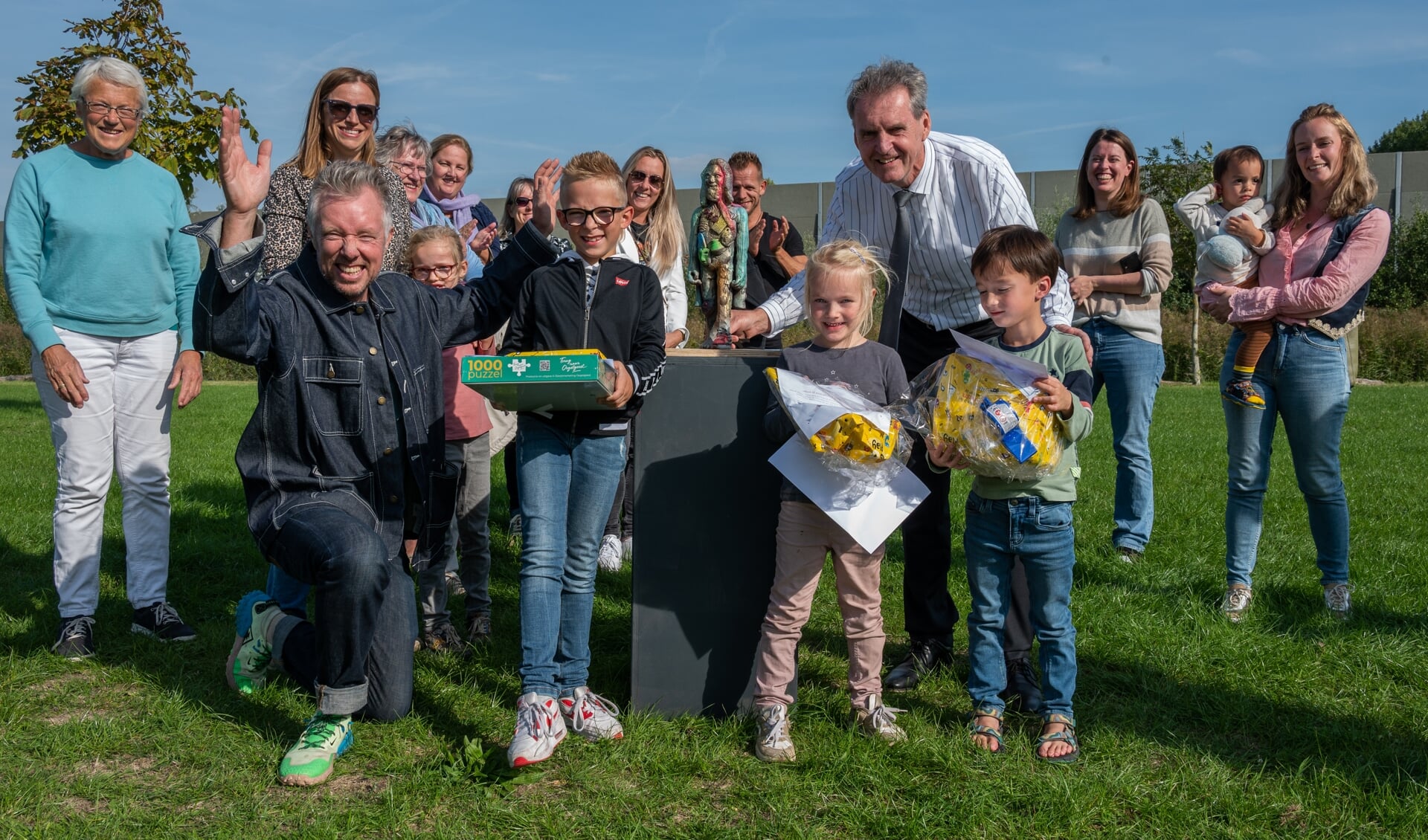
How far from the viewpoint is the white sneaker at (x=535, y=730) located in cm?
334

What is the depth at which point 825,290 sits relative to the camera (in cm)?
360

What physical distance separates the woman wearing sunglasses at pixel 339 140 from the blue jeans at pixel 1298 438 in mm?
3668

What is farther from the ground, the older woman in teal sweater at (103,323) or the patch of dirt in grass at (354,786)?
the older woman in teal sweater at (103,323)

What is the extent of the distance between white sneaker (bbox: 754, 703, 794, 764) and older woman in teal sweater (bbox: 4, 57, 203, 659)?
269 cm

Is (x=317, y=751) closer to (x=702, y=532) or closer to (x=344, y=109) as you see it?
(x=702, y=532)

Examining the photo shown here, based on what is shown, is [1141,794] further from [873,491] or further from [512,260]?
[512,260]

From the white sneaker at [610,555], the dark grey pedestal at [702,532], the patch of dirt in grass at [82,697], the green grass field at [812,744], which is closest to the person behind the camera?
the green grass field at [812,744]

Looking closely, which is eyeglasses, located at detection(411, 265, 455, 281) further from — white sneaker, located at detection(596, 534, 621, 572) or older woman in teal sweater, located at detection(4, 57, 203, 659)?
white sneaker, located at detection(596, 534, 621, 572)

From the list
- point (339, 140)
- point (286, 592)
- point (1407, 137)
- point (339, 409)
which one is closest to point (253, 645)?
point (286, 592)

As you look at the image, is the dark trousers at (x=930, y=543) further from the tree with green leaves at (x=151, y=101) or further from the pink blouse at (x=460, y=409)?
the tree with green leaves at (x=151, y=101)

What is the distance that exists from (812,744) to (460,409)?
7.47 feet

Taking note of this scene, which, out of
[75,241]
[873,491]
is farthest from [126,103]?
[873,491]

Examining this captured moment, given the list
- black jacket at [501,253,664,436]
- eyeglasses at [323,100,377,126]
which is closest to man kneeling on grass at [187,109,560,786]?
black jacket at [501,253,664,436]

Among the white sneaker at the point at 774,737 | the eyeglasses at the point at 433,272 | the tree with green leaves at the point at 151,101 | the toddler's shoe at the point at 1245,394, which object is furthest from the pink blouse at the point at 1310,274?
the tree with green leaves at the point at 151,101
